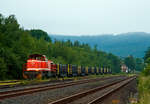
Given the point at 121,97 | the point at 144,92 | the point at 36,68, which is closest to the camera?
the point at 144,92

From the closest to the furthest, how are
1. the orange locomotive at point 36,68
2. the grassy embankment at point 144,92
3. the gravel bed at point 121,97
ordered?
the grassy embankment at point 144,92, the gravel bed at point 121,97, the orange locomotive at point 36,68

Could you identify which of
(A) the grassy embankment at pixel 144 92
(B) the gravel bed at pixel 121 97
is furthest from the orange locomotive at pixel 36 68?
(A) the grassy embankment at pixel 144 92

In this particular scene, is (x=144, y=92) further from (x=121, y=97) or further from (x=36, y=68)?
(x=36, y=68)

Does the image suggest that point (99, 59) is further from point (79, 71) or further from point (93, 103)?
point (93, 103)

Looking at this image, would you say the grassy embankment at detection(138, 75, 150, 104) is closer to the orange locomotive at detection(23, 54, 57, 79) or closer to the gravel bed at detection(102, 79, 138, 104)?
the gravel bed at detection(102, 79, 138, 104)

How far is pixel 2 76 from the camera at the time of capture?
28.2 metres

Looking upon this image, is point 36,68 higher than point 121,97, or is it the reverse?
point 36,68

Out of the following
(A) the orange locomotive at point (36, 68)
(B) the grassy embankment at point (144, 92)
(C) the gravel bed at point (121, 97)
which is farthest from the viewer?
(A) the orange locomotive at point (36, 68)

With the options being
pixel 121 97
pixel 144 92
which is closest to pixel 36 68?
pixel 121 97

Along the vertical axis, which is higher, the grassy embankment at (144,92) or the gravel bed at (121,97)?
the grassy embankment at (144,92)

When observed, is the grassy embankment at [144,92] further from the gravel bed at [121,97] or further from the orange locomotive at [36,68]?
the orange locomotive at [36,68]

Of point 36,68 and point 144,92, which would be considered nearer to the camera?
point 144,92

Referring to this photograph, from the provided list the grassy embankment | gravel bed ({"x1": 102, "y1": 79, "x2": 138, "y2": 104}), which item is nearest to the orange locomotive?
gravel bed ({"x1": 102, "y1": 79, "x2": 138, "y2": 104})

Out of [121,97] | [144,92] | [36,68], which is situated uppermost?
[36,68]
